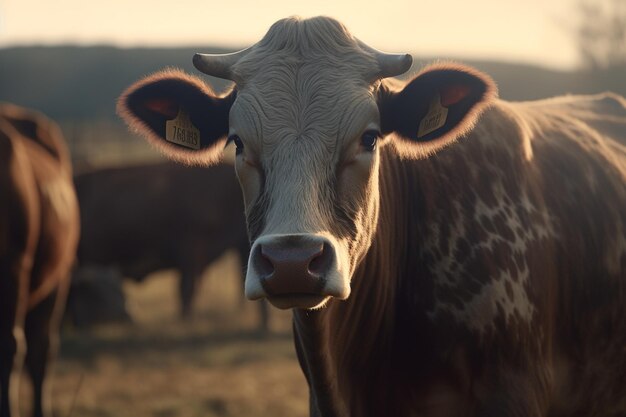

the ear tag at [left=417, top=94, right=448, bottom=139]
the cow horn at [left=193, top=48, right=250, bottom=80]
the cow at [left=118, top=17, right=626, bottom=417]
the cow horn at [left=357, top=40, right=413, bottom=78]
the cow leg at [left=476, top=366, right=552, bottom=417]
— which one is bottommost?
the cow leg at [left=476, top=366, right=552, bottom=417]

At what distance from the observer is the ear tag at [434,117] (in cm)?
425

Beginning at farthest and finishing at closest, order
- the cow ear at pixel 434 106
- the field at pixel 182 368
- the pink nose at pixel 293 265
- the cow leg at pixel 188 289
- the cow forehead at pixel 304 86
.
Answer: the cow leg at pixel 188 289 → the field at pixel 182 368 → the cow ear at pixel 434 106 → the cow forehead at pixel 304 86 → the pink nose at pixel 293 265

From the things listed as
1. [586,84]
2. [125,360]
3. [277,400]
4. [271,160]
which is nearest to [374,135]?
[271,160]

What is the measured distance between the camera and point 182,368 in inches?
497

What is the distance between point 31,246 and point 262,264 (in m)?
5.32

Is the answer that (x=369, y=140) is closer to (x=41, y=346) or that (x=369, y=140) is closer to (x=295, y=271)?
(x=295, y=271)

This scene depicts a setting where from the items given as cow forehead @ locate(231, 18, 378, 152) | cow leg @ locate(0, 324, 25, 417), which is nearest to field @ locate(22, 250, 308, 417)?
cow leg @ locate(0, 324, 25, 417)

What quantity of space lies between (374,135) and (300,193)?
45cm

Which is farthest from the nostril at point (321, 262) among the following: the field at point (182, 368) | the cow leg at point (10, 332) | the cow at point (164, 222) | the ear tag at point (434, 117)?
the cow at point (164, 222)

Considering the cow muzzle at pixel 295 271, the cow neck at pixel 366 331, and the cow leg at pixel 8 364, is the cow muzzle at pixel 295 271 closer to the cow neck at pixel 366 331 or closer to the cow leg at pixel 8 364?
the cow neck at pixel 366 331

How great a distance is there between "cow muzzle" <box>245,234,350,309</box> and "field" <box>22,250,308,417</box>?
351 centimetres

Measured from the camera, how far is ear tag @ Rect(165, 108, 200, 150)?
14.8ft

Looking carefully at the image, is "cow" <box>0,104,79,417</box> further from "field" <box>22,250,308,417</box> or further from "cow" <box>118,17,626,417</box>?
"cow" <box>118,17,626,417</box>

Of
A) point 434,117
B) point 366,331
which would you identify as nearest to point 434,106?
point 434,117
